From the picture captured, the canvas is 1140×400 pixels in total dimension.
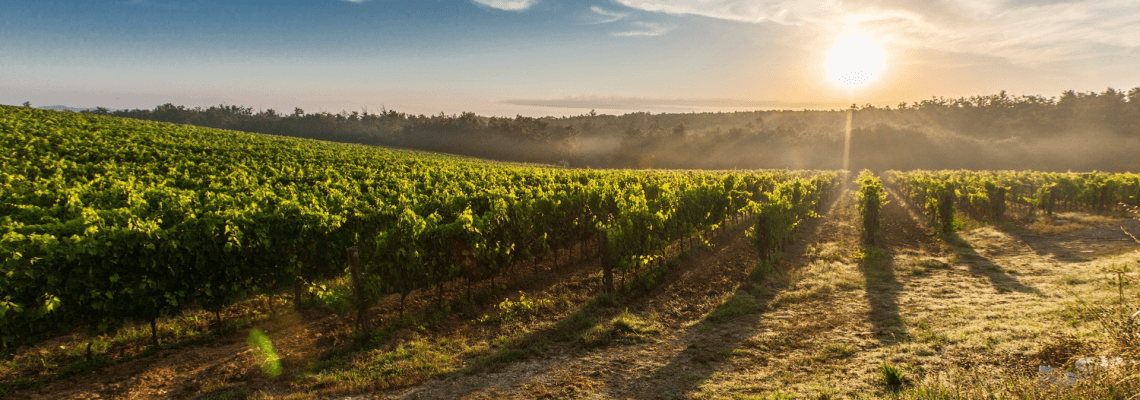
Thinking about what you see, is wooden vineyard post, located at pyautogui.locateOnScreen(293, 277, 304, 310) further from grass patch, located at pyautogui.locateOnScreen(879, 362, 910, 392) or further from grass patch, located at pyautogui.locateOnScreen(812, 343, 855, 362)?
grass patch, located at pyautogui.locateOnScreen(879, 362, 910, 392)

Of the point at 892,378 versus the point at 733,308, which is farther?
the point at 733,308

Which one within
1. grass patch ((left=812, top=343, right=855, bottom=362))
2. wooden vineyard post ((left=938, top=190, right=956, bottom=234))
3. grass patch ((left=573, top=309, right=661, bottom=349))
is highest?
wooden vineyard post ((left=938, top=190, right=956, bottom=234))

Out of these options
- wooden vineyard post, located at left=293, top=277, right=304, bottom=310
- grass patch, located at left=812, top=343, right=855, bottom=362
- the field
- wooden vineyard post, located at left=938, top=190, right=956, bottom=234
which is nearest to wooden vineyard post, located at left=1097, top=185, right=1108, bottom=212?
wooden vineyard post, located at left=938, top=190, right=956, bottom=234

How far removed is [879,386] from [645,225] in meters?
6.41

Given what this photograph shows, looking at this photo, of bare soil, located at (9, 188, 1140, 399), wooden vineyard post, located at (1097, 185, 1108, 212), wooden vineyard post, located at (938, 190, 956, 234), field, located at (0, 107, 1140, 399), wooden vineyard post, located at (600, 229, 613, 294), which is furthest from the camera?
wooden vineyard post, located at (1097, 185, 1108, 212)

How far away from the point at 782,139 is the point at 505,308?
317ft

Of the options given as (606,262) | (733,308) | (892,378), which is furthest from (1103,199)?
(606,262)

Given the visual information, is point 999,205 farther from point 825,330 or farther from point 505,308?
point 505,308

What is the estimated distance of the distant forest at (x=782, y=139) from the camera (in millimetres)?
77500

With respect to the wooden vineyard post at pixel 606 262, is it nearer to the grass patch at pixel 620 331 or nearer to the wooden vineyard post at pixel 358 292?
the grass patch at pixel 620 331

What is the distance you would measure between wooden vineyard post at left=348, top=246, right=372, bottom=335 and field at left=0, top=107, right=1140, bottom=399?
5 cm

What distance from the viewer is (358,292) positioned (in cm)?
804

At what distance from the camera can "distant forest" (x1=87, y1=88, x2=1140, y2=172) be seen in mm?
77500

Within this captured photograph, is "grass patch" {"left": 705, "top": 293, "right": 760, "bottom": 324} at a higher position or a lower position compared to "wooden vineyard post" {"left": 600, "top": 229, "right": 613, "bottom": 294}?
lower
